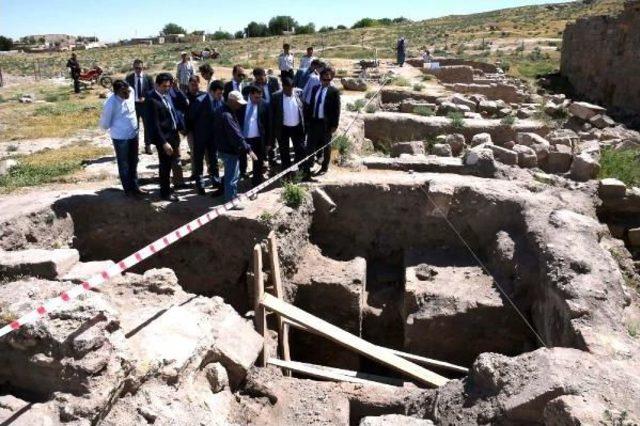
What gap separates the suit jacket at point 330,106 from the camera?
30.2 ft

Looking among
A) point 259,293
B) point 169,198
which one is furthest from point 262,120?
point 259,293

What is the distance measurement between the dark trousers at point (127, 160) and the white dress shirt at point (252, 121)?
1.71 m

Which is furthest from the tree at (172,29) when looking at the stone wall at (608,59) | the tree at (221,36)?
the stone wall at (608,59)

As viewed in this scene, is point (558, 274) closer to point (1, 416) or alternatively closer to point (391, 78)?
point (1, 416)

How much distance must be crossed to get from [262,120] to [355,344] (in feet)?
12.7

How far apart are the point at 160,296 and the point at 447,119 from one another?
10.1 meters

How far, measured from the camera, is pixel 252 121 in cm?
890

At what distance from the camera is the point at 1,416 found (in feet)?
14.6

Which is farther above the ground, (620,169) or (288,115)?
(288,115)

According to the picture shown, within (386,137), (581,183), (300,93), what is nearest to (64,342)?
(300,93)

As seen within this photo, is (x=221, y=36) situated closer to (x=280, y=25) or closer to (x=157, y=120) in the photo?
(x=280, y=25)

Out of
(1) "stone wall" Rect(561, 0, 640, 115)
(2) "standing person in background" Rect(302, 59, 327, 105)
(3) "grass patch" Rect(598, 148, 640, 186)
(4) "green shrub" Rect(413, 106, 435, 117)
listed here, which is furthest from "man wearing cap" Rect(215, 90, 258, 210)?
(1) "stone wall" Rect(561, 0, 640, 115)

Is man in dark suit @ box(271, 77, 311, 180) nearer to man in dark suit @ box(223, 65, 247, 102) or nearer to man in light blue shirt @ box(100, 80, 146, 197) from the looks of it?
man in dark suit @ box(223, 65, 247, 102)

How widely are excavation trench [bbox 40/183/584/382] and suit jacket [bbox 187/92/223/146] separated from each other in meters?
1.03
